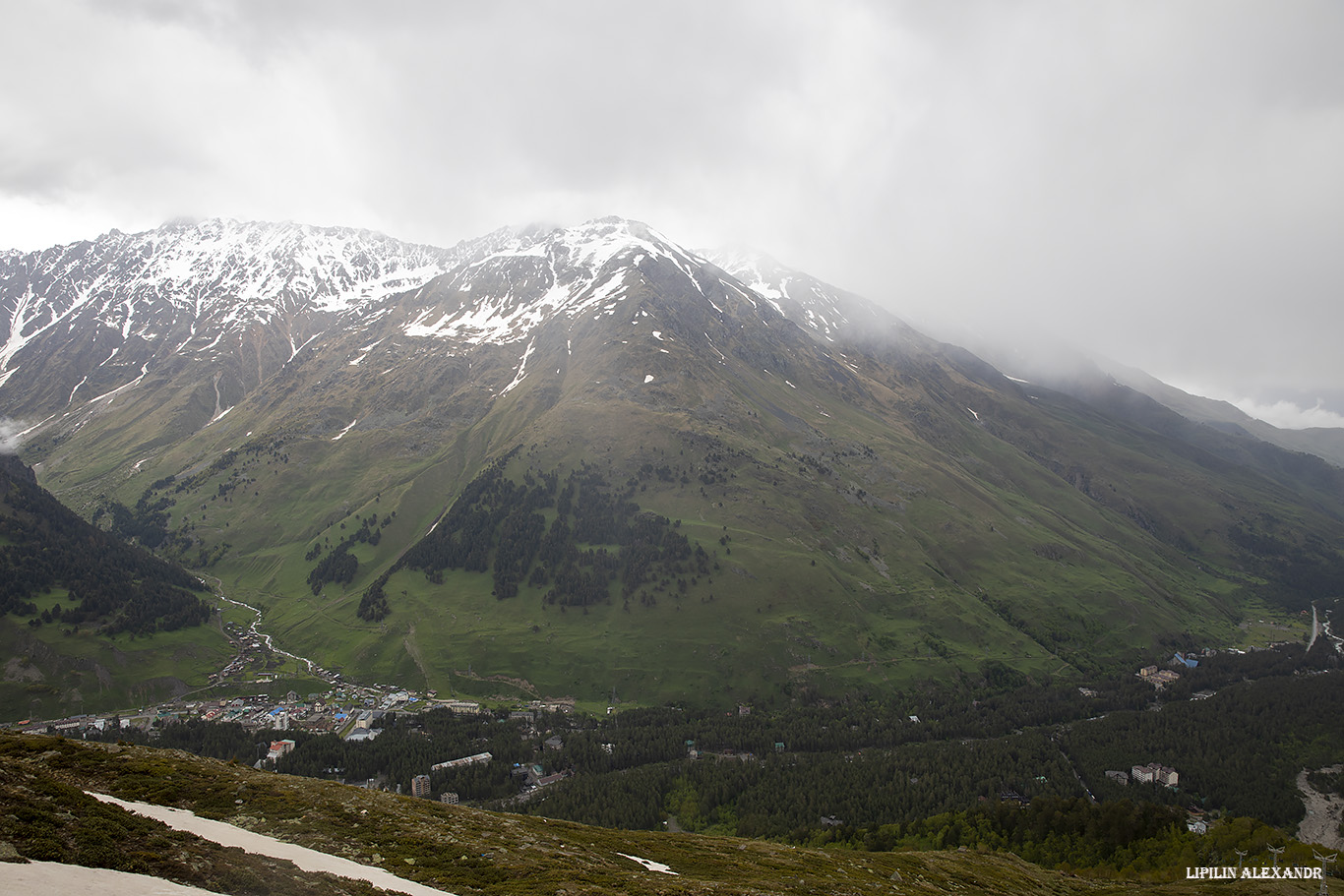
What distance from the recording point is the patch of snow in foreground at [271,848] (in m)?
30.8

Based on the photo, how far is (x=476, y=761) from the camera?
414 feet

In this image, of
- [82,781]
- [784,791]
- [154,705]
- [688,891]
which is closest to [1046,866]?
[784,791]

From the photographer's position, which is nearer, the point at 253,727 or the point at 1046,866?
the point at 1046,866

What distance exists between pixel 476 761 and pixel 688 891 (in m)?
102

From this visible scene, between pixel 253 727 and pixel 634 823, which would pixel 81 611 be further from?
pixel 634 823

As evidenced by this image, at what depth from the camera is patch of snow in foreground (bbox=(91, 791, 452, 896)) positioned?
30.8 meters

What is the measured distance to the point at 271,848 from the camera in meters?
32.6

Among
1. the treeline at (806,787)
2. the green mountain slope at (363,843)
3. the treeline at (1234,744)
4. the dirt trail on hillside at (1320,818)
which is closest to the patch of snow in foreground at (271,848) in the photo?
the green mountain slope at (363,843)

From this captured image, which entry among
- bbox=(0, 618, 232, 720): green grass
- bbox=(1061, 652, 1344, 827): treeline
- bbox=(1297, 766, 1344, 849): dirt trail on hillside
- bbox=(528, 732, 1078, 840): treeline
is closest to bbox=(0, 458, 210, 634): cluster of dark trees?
bbox=(0, 618, 232, 720): green grass

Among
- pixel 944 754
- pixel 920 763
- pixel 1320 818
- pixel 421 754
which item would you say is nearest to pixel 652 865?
pixel 421 754

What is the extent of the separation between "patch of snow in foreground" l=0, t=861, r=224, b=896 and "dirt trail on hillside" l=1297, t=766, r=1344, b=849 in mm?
162331

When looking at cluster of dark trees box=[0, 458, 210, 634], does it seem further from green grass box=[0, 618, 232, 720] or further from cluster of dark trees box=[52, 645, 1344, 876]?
cluster of dark trees box=[52, 645, 1344, 876]

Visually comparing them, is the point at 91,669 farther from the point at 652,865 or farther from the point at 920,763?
the point at 920,763

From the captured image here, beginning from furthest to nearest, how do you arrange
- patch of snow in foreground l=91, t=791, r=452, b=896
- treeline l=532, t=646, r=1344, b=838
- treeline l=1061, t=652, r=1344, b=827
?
treeline l=1061, t=652, r=1344, b=827, treeline l=532, t=646, r=1344, b=838, patch of snow in foreground l=91, t=791, r=452, b=896
